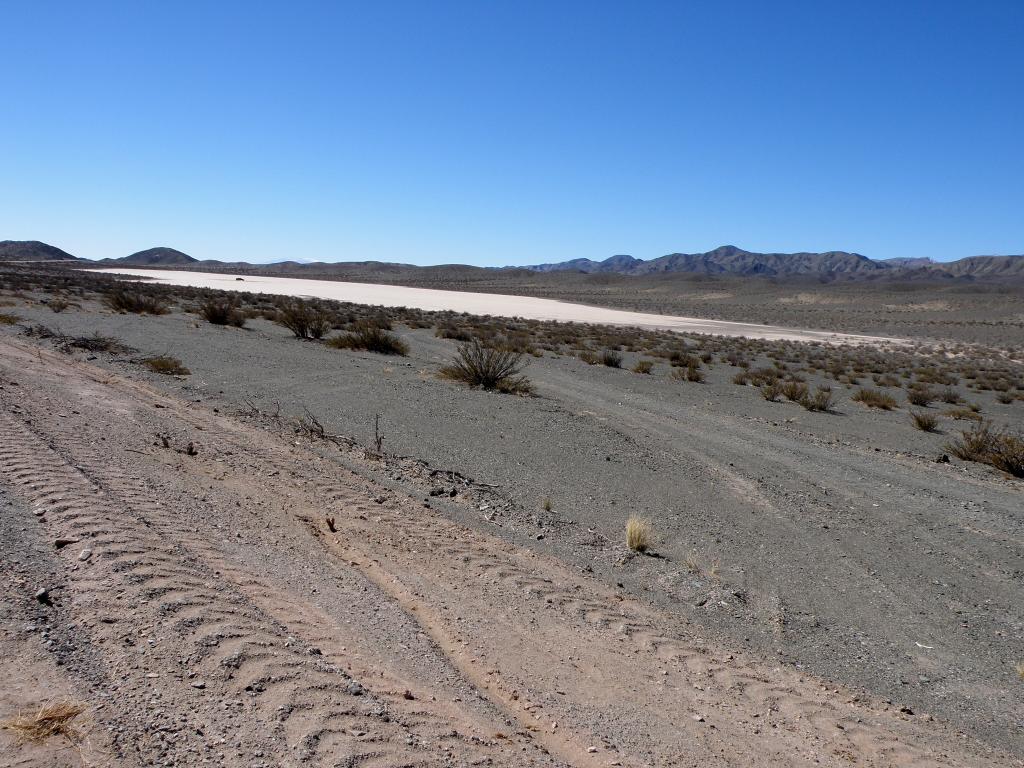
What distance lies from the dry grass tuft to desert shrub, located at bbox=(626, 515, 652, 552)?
5748 millimetres

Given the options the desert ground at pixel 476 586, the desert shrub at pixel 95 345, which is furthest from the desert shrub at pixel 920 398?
the desert shrub at pixel 95 345

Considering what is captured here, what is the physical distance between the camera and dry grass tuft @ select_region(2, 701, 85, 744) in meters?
3.20

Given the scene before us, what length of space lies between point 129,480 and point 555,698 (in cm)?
467

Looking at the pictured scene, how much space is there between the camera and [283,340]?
26.0 m

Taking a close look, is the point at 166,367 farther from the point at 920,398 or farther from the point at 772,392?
the point at 920,398

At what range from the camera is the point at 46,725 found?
327 cm

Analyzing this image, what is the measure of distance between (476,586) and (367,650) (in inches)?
71.8

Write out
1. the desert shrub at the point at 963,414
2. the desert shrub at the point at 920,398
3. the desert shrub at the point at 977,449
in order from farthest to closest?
the desert shrub at the point at 920,398, the desert shrub at the point at 963,414, the desert shrub at the point at 977,449

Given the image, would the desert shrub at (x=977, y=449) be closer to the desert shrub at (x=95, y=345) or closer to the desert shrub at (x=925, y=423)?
the desert shrub at (x=925, y=423)

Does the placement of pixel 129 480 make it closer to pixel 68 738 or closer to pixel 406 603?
pixel 406 603

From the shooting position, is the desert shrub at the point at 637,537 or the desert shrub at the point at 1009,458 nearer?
the desert shrub at the point at 637,537

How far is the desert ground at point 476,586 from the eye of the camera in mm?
3896

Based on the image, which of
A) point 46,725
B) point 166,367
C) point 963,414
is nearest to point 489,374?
point 166,367

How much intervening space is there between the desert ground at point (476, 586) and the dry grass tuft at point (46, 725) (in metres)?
0.06
